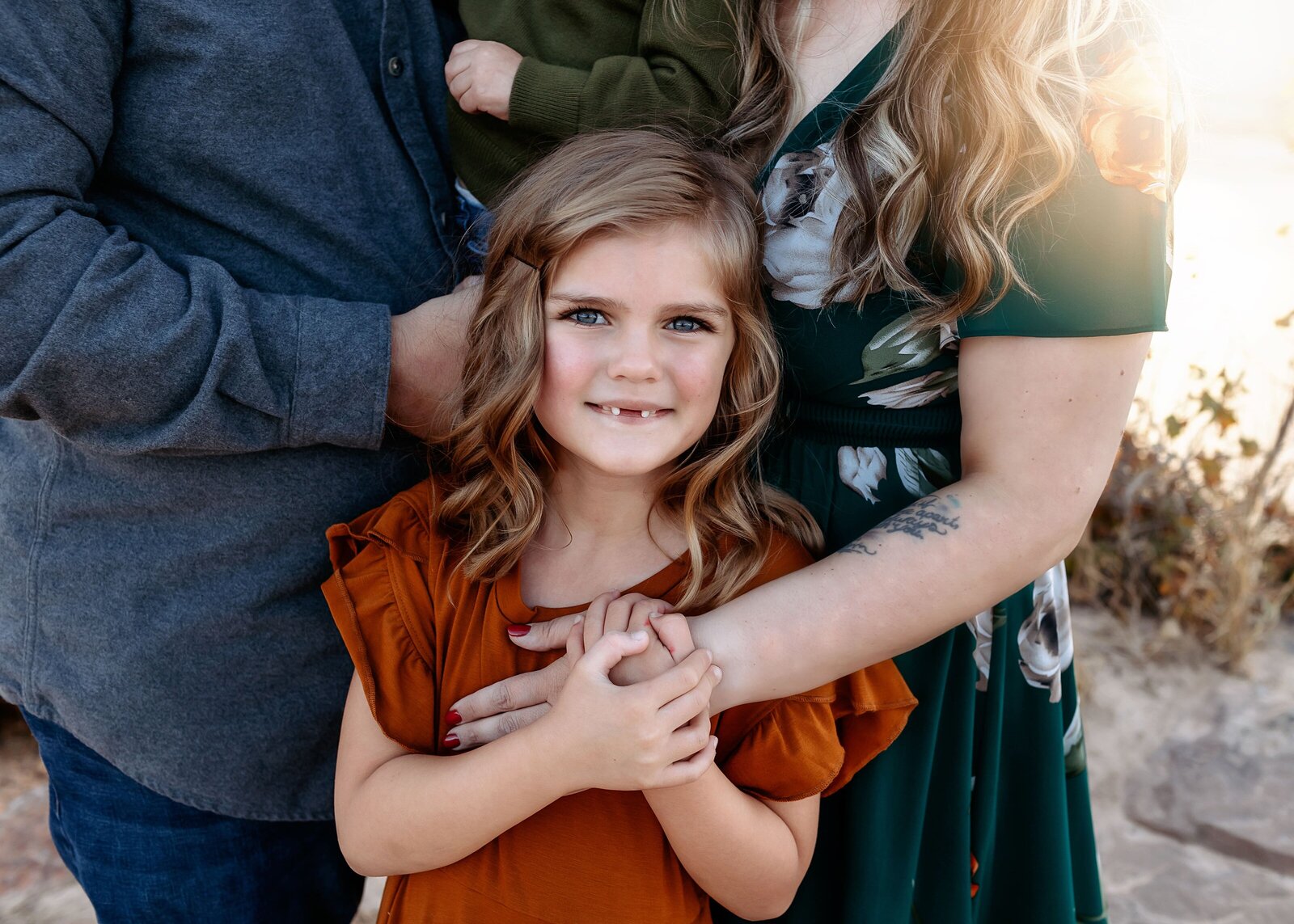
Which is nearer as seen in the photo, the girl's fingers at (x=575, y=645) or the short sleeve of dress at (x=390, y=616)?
the girl's fingers at (x=575, y=645)

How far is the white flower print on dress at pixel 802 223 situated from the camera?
1.44m

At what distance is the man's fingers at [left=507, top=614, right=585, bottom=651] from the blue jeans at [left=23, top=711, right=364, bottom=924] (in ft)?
1.99

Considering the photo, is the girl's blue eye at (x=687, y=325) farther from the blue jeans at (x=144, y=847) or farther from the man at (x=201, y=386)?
the blue jeans at (x=144, y=847)

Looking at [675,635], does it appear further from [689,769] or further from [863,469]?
[863,469]

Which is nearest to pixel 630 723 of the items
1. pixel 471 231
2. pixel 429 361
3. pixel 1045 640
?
pixel 429 361

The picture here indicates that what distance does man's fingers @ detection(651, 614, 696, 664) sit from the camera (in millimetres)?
1312

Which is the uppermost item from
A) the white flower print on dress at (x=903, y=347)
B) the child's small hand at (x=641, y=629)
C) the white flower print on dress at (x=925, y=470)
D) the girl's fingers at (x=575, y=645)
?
the white flower print on dress at (x=903, y=347)

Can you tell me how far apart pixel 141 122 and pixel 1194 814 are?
3349 millimetres

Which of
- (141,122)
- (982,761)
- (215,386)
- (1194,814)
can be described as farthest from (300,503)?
(1194,814)

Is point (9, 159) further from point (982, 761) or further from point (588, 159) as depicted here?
point (982, 761)

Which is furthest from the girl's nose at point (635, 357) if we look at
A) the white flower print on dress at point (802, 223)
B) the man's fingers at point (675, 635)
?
the man's fingers at point (675, 635)

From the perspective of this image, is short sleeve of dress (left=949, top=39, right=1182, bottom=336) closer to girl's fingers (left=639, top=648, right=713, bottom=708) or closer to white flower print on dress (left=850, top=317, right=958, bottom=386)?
white flower print on dress (left=850, top=317, right=958, bottom=386)

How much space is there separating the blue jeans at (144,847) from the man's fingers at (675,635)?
84 cm

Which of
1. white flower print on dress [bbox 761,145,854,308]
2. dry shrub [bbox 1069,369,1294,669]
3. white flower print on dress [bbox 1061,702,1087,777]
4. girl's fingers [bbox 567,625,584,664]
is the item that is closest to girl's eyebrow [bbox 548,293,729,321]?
white flower print on dress [bbox 761,145,854,308]
